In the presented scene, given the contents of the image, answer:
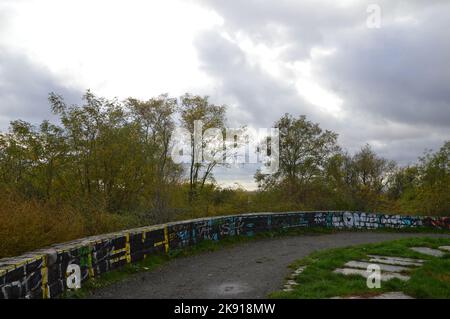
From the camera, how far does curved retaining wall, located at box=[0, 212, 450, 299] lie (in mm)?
5699

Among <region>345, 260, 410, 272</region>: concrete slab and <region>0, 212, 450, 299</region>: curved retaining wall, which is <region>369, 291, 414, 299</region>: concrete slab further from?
<region>0, 212, 450, 299</region>: curved retaining wall

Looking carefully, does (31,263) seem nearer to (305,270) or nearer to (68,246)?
(68,246)

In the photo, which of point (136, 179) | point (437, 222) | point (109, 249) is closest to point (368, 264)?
point (109, 249)

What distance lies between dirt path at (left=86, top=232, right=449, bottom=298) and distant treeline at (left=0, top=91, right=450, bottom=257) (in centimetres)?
212

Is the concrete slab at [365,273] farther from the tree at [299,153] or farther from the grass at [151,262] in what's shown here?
the tree at [299,153]

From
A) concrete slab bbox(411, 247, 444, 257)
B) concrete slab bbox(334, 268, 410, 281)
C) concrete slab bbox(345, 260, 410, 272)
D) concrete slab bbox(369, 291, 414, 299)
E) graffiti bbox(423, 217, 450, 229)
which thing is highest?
concrete slab bbox(369, 291, 414, 299)

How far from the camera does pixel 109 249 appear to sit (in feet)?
27.6

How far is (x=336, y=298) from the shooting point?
627 cm

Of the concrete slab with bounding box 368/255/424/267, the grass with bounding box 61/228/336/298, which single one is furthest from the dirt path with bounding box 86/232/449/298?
the concrete slab with bounding box 368/255/424/267

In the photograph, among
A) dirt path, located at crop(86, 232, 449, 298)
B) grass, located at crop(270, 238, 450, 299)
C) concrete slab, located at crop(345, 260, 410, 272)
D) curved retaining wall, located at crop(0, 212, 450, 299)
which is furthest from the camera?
concrete slab, located at crop(345, 260, 410, 272)

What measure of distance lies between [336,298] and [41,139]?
13.3m

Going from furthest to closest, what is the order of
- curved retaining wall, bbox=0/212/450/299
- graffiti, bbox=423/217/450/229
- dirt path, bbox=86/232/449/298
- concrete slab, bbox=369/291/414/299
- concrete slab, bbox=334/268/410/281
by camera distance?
graffiti, bbox=423/217/450/229
concrete slab, bbox=334/268/410/281
dirt path, bbox=86/232/449/298
concrete slab, bbox=369/291/414/299
curved retaining wall, bbox=0/212/450/299

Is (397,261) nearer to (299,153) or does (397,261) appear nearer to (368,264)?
(368,264)

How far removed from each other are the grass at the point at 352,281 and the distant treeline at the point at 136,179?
5.16 meters
